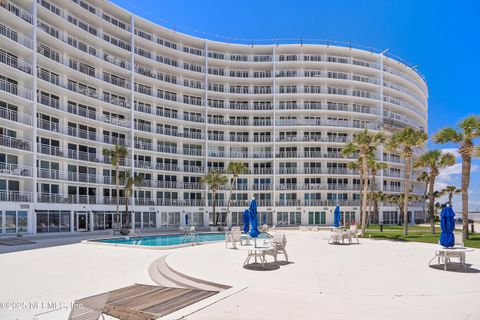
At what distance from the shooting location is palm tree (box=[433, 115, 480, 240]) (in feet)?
80.6

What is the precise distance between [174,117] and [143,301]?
46.2 m

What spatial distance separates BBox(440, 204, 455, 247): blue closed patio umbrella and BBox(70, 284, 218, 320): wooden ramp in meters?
9.12

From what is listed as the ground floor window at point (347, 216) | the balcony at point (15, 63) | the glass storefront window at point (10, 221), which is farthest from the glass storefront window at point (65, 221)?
the ground floor window at point (347, 216)

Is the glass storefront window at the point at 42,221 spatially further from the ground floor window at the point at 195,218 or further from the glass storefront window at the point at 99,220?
the ground floor window at the point at 195,218

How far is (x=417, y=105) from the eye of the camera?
68.3 meters

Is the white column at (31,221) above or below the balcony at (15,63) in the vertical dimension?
below

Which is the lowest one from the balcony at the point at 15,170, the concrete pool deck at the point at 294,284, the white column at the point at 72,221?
the white column at the point at 72,221

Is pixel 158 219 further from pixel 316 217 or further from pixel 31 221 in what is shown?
pixel 316 217

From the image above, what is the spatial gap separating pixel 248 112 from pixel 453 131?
34.1m

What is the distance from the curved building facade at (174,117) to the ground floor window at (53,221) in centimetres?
10

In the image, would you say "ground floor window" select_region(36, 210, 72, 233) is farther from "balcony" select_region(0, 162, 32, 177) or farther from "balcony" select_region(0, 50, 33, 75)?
"balcony" select_region(0, 50, 33, 75)

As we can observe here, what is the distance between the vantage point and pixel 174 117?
5281 cm

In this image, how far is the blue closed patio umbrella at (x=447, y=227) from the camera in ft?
43.1

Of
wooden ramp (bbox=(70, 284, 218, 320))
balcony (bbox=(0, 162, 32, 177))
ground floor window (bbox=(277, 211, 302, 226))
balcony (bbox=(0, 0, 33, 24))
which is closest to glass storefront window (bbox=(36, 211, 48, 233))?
balcony (bbox=(0, 162, 32, 177))
